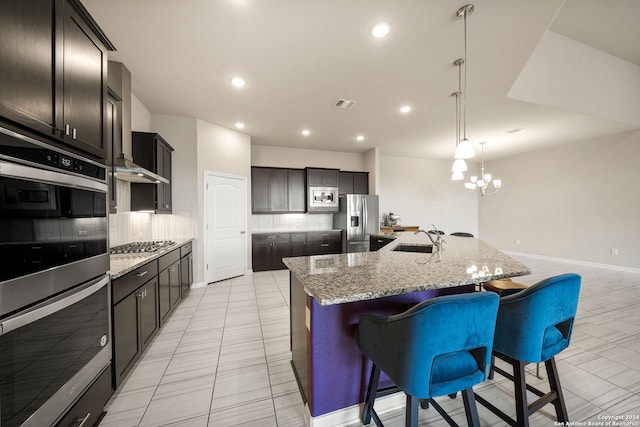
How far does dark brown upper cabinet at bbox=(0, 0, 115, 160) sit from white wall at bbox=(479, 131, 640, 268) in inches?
332

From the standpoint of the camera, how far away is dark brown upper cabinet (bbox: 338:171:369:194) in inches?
236

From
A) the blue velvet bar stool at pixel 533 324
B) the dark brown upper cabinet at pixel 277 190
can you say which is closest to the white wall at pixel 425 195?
the dark brown upper cabinet at pixel 277 190

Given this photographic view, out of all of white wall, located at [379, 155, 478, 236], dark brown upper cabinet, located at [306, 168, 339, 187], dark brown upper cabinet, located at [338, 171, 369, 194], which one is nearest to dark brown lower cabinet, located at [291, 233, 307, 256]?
dark brown upper cabinet, located at [306, 168, 339, 187]

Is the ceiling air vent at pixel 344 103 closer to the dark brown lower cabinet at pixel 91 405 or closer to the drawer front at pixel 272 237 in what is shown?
the drawer front at pixel 272 237

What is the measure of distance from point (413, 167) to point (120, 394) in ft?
24.6

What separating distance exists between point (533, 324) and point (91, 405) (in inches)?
93.1

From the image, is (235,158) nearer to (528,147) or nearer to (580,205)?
(528,147)

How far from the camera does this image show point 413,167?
7.24 m

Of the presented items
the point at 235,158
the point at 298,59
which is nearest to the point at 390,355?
the point at 298,59

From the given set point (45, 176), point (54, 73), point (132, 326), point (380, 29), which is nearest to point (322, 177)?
point (380, 29)

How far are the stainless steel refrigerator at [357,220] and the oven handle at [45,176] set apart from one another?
460 centimetres

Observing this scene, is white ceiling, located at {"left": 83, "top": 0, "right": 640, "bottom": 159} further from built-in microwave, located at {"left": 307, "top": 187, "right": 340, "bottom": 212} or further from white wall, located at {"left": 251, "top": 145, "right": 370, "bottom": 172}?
built-in microwave, located at {"left": 307, "top": 187, "right": 340, "bottom": 212}

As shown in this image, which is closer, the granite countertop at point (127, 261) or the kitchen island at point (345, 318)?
the kitchen island at point (345, 318)

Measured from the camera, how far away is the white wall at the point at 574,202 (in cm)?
492
